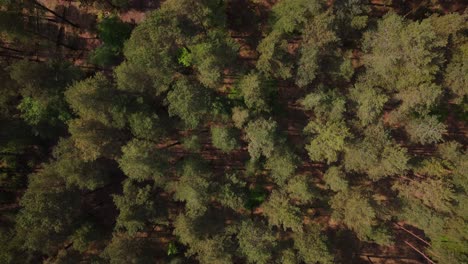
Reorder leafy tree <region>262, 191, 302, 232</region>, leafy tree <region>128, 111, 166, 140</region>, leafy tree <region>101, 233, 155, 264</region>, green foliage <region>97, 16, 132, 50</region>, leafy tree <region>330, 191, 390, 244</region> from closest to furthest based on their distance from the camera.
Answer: leafy tree <region>128, 111, 166, 140</region>
leafy tree <region>330, 191, 390, 244</region>
leafy tree <region>101, 233, 155, 264</region>
leafy tree <region>262, 191, 302, 232</region>
green foliage <region>97, 16, 132, 50</region>

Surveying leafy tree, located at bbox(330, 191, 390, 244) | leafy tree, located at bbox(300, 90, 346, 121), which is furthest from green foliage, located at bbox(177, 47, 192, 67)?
leafy tree, located at bbox(330, 191, 390, 244)

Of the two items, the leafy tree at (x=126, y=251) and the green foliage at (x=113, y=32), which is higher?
A: the green foliage at (x=113, y=32)

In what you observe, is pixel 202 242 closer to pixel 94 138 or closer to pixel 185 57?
pixel 94 138

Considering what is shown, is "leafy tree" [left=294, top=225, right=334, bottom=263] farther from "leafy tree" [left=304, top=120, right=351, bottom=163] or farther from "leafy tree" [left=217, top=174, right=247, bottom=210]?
"leafy tree" [left=304, top=120, right=351, bottom=163]

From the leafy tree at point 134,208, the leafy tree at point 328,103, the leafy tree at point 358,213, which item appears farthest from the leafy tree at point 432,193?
the leafy tree at point 134,208

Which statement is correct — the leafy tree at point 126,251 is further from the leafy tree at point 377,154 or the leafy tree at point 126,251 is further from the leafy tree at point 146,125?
the leafy tree at point 377,154

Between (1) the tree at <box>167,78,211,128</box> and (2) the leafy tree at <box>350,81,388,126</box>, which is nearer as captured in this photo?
(1) the tree at <box>167,78,211,128</box>
